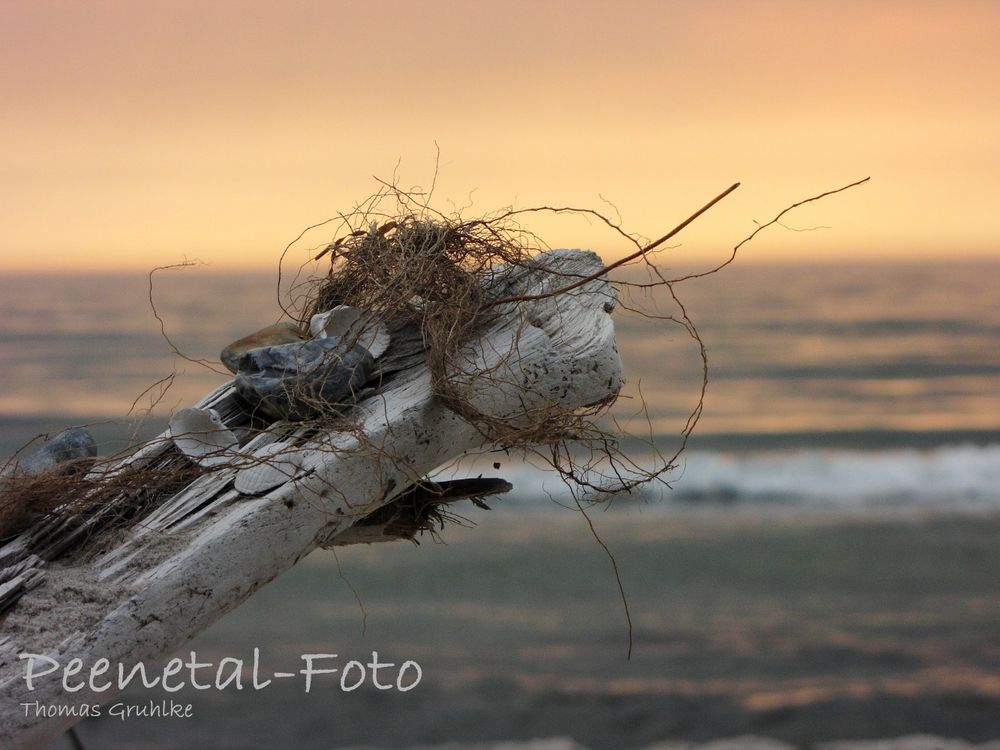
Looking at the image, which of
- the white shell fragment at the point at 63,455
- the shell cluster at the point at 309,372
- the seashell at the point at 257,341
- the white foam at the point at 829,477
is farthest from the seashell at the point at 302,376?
the white foam at the point at 829,477

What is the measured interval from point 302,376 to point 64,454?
0.55 metres

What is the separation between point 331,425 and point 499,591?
242 inches

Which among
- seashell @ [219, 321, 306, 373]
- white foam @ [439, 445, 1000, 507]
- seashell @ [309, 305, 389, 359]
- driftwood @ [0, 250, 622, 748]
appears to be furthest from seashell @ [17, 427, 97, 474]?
white foam @ [439, 445, 1000, 507]

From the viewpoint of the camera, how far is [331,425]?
156 centimetres

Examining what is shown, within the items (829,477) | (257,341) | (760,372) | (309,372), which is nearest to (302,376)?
→ (309,372)

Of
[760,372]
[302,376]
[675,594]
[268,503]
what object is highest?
[302,376]

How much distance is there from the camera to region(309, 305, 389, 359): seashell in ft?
5.47

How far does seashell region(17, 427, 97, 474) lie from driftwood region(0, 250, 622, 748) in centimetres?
12

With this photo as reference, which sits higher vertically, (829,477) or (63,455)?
(63,455)

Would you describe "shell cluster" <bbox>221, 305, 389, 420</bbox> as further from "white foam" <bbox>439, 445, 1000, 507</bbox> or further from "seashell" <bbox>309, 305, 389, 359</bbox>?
"white foam" <bbox>439, 445, 1000, 507</bbox>

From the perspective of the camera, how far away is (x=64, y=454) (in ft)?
5.79

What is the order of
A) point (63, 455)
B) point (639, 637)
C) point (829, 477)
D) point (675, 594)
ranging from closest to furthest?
point (63, 455), point (639, 637), point (675, 594), point (829, 477)

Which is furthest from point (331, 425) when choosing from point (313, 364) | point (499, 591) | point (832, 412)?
point (832, 412)

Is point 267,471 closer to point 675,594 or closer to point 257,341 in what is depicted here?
point 257,341
